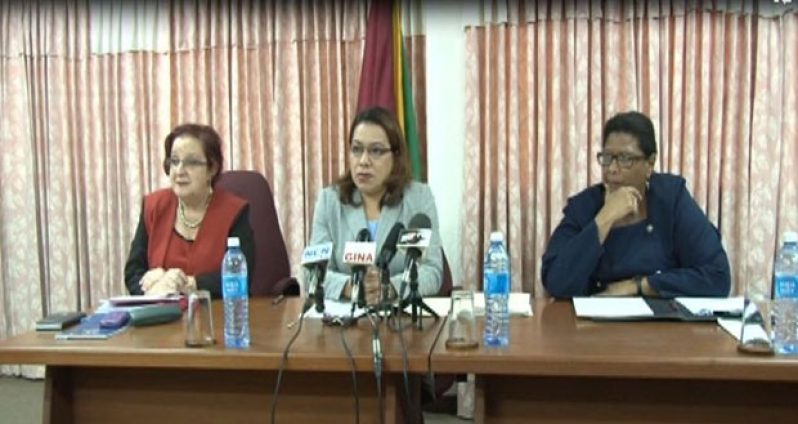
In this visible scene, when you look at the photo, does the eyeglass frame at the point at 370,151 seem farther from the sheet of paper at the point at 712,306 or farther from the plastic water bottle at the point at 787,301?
the plastic water bottle at the point at 787,301

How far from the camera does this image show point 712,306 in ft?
5.76

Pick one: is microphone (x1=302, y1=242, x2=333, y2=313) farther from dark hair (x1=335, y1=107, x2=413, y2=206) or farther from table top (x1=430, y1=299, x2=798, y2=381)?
dark hair (x1=335, y1=107, x2=413, y2=206)

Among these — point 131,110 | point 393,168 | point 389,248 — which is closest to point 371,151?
point 393,168

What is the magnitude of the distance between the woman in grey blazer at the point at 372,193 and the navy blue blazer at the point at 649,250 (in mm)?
393

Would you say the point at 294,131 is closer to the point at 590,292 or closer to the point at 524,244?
the point at 524,244

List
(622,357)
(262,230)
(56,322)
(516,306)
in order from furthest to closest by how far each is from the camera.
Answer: (262,230) → (516,306) → (56,322) → (622,357)

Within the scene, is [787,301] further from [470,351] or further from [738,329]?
[470,351]

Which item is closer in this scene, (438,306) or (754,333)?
(754,333)

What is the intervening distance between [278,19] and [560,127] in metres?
1.39

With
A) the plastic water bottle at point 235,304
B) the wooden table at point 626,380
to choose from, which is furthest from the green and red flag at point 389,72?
the wooden table at point 626,380

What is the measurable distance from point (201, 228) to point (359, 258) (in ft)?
3.15

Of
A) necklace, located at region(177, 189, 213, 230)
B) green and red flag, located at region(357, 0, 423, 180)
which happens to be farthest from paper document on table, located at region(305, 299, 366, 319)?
green and red flag, located at region(357, 0, 423, 180)

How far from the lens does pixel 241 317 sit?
1529 mm

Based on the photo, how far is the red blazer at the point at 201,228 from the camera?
2.26 meters
